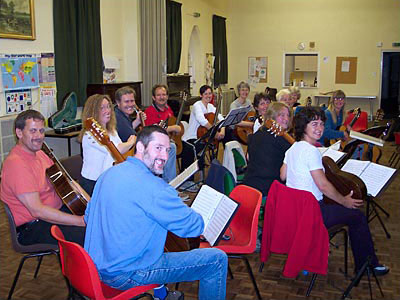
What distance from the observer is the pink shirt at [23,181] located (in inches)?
99.3

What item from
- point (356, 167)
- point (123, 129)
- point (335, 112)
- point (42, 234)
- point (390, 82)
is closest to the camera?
point (42, 234)

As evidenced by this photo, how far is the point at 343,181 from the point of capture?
3.05 metres

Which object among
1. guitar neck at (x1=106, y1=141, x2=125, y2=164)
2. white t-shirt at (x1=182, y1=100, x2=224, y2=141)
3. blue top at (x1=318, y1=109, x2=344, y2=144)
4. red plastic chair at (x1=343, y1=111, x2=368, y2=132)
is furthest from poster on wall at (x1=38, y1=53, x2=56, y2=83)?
red plastic chair at (x1=343, y1=111, x2=368, y2=132)

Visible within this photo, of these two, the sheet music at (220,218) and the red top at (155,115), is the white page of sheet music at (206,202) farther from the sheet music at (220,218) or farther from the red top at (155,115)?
the red top at (155,115)

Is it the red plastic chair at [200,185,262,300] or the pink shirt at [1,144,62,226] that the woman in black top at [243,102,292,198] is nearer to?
the red plastic chair at [200,185,262,300]

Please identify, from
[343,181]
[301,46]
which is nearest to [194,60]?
[301,46]

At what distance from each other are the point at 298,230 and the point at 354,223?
1.52 feet

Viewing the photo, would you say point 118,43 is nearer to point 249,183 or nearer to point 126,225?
point 249,183

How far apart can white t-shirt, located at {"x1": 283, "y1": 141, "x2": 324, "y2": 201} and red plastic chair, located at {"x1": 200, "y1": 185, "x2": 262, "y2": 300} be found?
42cm

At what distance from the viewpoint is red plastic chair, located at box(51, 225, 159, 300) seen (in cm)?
191

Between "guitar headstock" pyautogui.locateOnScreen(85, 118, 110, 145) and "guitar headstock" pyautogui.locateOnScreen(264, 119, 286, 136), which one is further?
"guitar headstock" pyautogui.locateOnScreen(264, 119, 286, 136)

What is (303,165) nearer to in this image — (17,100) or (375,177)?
(375,177)

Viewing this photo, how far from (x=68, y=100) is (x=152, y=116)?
4.69ft

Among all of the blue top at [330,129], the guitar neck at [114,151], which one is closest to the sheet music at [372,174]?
the blue top at [330,129]
